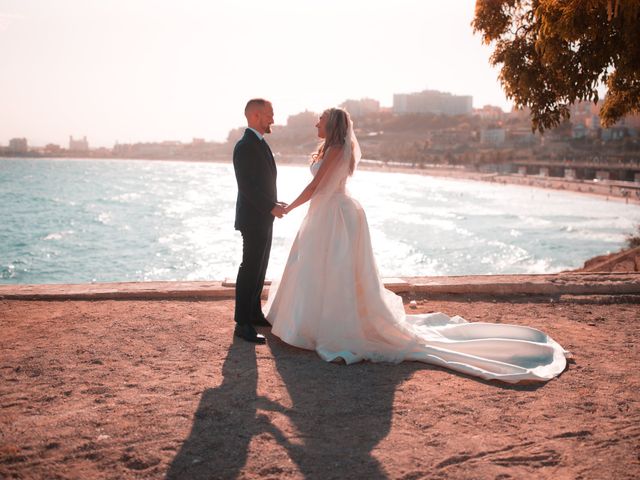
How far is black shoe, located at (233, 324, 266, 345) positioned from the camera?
4.84 m

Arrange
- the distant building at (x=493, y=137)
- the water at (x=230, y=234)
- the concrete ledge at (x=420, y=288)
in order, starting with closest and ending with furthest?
the concrete ledge at (x=420, y=288) → the water at (x=230, y=234) → the distant building at (x=493, y=137)

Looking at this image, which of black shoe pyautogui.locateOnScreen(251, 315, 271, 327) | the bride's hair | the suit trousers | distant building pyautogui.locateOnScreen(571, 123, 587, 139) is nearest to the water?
the suit trousers

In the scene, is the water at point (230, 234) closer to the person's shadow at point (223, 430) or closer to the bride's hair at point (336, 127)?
the bride's hair at point (336, 127)

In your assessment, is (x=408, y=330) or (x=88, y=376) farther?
(x=408, y=330)

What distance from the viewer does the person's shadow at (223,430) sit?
9.40 ft

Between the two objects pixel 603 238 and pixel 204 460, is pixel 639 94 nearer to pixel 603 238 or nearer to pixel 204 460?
pixel 204 460

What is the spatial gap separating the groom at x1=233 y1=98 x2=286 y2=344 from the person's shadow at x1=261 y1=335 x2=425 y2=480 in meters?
0.43

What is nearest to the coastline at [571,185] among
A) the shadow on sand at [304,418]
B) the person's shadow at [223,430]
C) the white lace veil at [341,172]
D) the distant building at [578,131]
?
the distant building at [578,131]

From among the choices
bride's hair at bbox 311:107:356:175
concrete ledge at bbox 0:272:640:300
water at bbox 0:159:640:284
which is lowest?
water at bbox 0:159:640:284

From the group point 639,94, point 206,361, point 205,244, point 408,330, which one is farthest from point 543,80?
point 205,244

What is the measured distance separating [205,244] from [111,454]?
3818cm

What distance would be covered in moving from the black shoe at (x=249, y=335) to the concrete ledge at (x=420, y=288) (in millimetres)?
1351

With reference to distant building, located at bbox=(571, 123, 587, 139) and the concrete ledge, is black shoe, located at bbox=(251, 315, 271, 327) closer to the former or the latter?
the concrete ledge

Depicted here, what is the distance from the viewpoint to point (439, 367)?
14.5 ft
